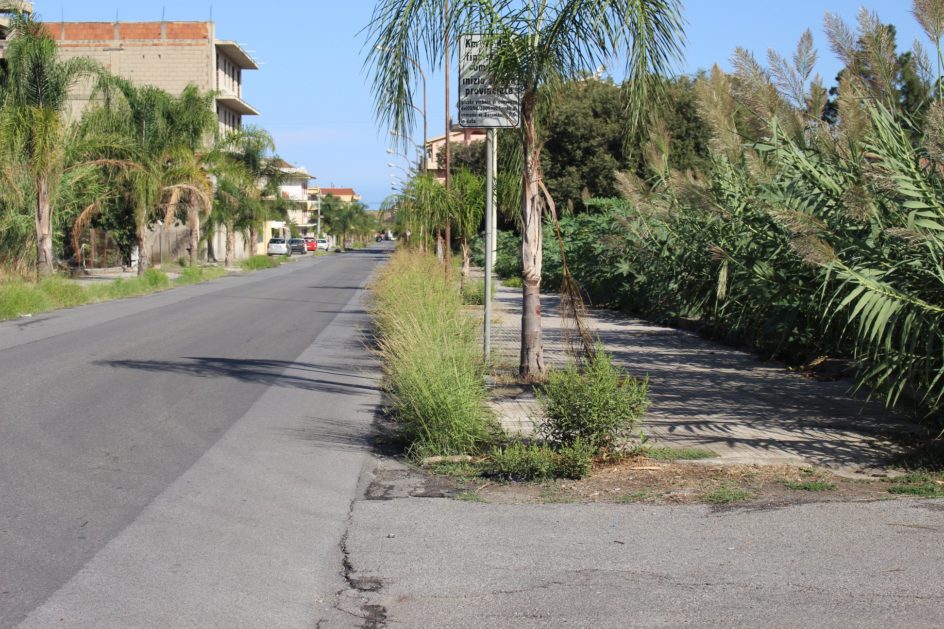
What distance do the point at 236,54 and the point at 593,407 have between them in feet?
221

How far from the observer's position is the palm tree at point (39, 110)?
86.9ft

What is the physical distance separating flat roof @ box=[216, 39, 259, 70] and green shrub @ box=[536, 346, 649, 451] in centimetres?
6291

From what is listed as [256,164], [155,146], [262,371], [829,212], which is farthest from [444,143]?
[829,212]

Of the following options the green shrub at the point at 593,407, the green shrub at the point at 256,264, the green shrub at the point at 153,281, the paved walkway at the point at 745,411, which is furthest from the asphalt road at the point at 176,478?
the green shrub at the point at 256,264

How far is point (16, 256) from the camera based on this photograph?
28266 mm

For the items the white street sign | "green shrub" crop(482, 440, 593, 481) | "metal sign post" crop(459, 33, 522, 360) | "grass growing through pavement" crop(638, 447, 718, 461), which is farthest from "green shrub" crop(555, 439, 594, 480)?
the white street sign

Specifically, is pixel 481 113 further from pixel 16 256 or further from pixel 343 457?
pixel 16 256

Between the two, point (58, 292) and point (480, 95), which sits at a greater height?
point (480, 95)

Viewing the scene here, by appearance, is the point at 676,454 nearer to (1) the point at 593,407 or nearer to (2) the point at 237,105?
(1) the point at 593,407

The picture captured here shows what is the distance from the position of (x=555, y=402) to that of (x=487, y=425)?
0.84 meters

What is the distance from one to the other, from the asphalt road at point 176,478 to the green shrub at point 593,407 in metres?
1.56

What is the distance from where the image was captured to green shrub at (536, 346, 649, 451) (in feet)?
23.0

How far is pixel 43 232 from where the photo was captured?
27.7m

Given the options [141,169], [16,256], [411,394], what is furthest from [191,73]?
[411,394]
